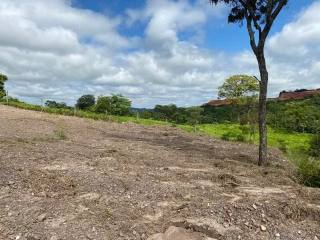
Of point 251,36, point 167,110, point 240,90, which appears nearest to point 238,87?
point 240,90

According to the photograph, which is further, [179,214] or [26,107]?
[26,107]

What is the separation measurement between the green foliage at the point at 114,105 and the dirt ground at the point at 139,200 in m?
30.0

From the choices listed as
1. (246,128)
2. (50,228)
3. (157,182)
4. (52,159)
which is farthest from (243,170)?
(246,128)

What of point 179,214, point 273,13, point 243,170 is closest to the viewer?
point 179,214

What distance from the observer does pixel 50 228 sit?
6.59 metres

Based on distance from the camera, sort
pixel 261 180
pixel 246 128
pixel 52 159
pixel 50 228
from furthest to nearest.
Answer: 1. pixel 246 128
2. pixel 52 159
3. pixel 261 180
4. pixel 50 228

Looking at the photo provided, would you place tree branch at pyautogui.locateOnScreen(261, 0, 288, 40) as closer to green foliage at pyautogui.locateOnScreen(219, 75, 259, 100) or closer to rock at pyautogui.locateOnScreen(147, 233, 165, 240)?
rock at pyautogui.locateOnScreen(147, 233, 165, 240)

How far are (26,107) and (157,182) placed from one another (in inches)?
1012

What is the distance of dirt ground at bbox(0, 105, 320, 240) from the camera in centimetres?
658

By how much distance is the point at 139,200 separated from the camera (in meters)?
7.83

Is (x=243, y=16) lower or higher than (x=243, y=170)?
higher

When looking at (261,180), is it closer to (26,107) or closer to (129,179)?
(129,179)

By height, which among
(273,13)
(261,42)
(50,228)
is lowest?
(50,228)

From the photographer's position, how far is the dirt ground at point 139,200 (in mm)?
6578
